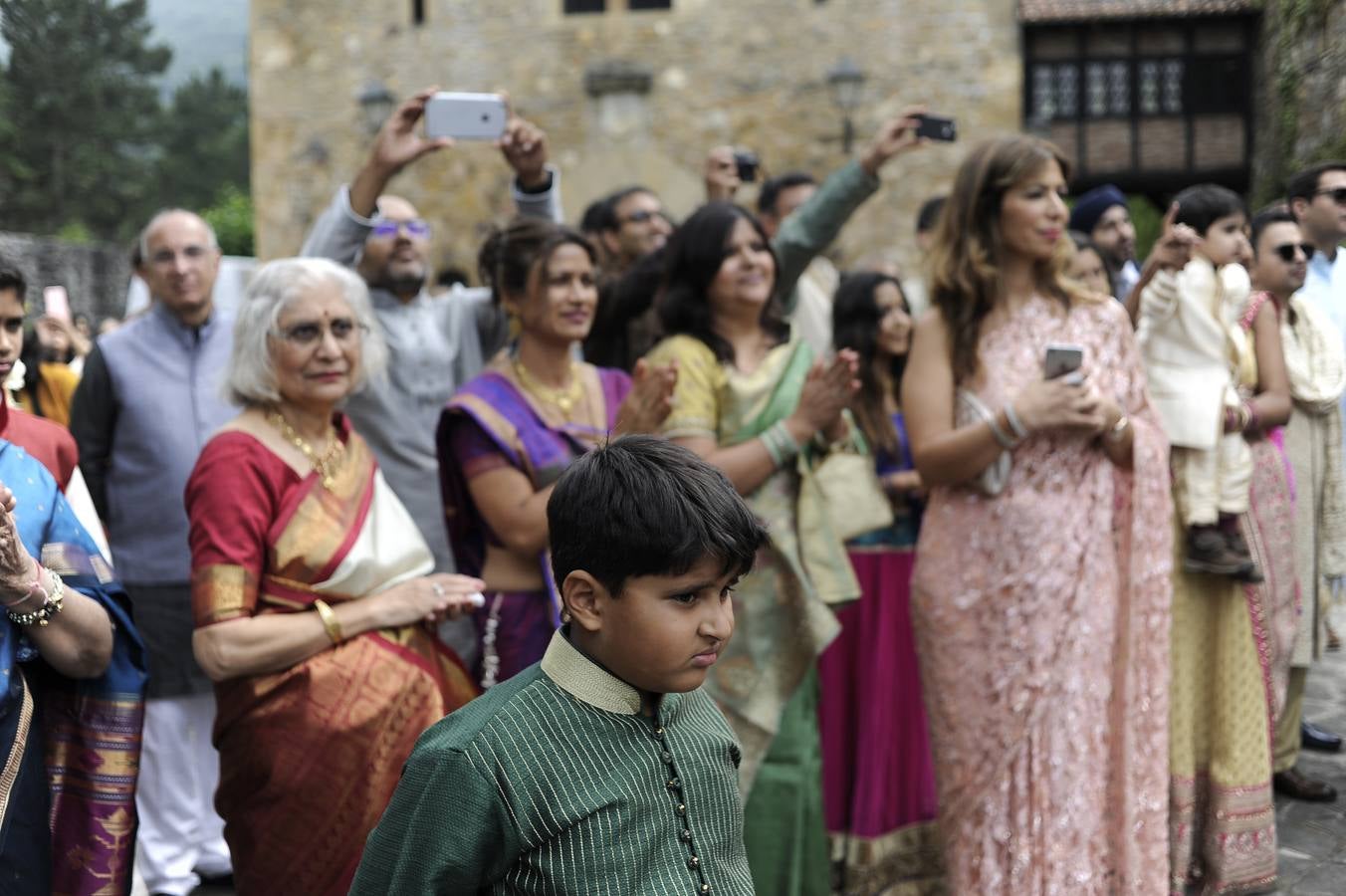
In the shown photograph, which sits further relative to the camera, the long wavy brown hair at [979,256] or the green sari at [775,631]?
the green sari at [775,631]

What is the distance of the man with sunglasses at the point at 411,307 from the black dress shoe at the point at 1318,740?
3.74 m

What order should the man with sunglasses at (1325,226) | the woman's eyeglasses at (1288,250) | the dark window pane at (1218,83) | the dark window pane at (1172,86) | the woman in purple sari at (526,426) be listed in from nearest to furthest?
the woman in purple sari at (526,426) → the woman's eyeglasses at (1288,250) → the man with sunglasses at (1325,226) → the dark window pane at (1218,83) → the dark window pane at (1172,86)

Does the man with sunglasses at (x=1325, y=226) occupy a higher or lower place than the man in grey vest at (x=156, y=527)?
higher

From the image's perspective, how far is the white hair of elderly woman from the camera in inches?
125

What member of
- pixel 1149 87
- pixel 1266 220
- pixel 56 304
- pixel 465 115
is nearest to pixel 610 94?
pixel 1149 87

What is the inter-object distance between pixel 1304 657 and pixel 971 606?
7.11ft

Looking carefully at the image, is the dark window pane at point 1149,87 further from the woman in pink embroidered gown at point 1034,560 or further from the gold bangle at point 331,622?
the gold bangle at point 331,622

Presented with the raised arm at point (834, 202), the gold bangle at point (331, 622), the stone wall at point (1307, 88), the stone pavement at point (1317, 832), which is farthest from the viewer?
the stone wall at point (1307, 88)

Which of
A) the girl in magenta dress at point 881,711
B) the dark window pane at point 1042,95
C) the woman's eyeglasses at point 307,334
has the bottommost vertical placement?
the girl in magenta dress at point 881,711

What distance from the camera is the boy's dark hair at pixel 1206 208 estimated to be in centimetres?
446

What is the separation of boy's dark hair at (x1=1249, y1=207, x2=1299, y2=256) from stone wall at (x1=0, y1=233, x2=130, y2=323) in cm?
1395

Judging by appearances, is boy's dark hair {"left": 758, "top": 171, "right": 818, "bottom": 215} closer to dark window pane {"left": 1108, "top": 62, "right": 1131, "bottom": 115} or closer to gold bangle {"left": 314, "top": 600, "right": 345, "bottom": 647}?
gold bangle {"left": 314, "top": 600, "right": 345, "bottom": 647}

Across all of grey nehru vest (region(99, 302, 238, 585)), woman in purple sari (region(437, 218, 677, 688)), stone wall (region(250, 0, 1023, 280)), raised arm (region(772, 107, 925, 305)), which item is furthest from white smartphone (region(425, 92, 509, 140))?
stone wall (region(250, 0, 1023, 280))

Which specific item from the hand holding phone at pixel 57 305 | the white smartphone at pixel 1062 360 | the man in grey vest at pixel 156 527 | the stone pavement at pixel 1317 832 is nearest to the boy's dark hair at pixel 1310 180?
the stone pavement at pixel 1317 832
